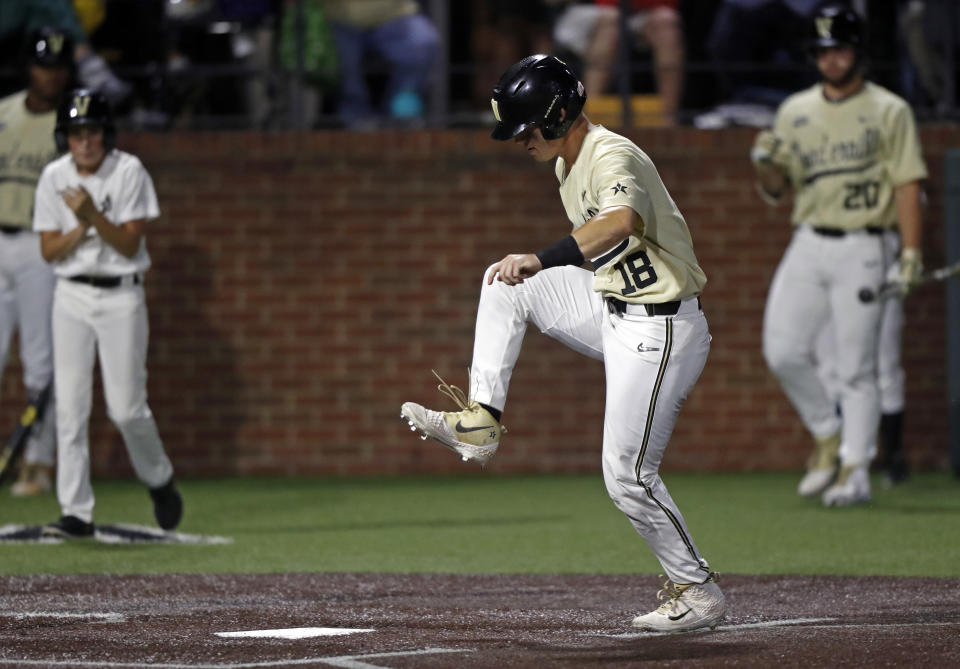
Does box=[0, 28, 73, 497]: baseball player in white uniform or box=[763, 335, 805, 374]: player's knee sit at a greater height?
box=[0, 28, 73, 497]: baseball player in white uniform

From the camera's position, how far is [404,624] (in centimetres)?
617

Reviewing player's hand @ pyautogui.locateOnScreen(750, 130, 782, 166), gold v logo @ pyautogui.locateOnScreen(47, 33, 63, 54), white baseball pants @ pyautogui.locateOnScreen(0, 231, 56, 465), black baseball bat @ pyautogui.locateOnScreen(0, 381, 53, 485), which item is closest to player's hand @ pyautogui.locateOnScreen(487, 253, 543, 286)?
player's hand @ pyautogui.locateOnScreen(750, 130, 782, 166)

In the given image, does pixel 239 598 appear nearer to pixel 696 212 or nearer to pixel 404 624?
pixel 404 624

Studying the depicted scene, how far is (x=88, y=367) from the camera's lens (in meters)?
8.52

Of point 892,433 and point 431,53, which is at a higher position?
point 431,53

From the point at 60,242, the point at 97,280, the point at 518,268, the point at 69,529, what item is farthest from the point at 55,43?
the point at 518,268

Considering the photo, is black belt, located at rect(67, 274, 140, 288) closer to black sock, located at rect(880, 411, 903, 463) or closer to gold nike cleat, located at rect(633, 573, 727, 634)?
gold nike cleat, located at rect(633, 573, 727, 634)

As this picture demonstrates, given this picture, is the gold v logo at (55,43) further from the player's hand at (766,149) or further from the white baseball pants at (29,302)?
the player's hand at (766,149)

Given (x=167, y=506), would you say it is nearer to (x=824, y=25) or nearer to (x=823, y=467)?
(x=823, y=467)

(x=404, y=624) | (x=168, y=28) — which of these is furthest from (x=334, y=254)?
(x=404, y=624)

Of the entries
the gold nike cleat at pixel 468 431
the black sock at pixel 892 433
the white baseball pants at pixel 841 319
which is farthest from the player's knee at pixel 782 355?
the gold nike cleat at pixel 468 431

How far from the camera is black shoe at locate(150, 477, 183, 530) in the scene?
28.9ft

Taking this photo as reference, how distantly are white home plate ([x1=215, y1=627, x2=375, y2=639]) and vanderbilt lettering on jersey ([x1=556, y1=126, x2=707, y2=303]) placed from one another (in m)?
1.56

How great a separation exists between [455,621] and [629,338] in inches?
50.2
